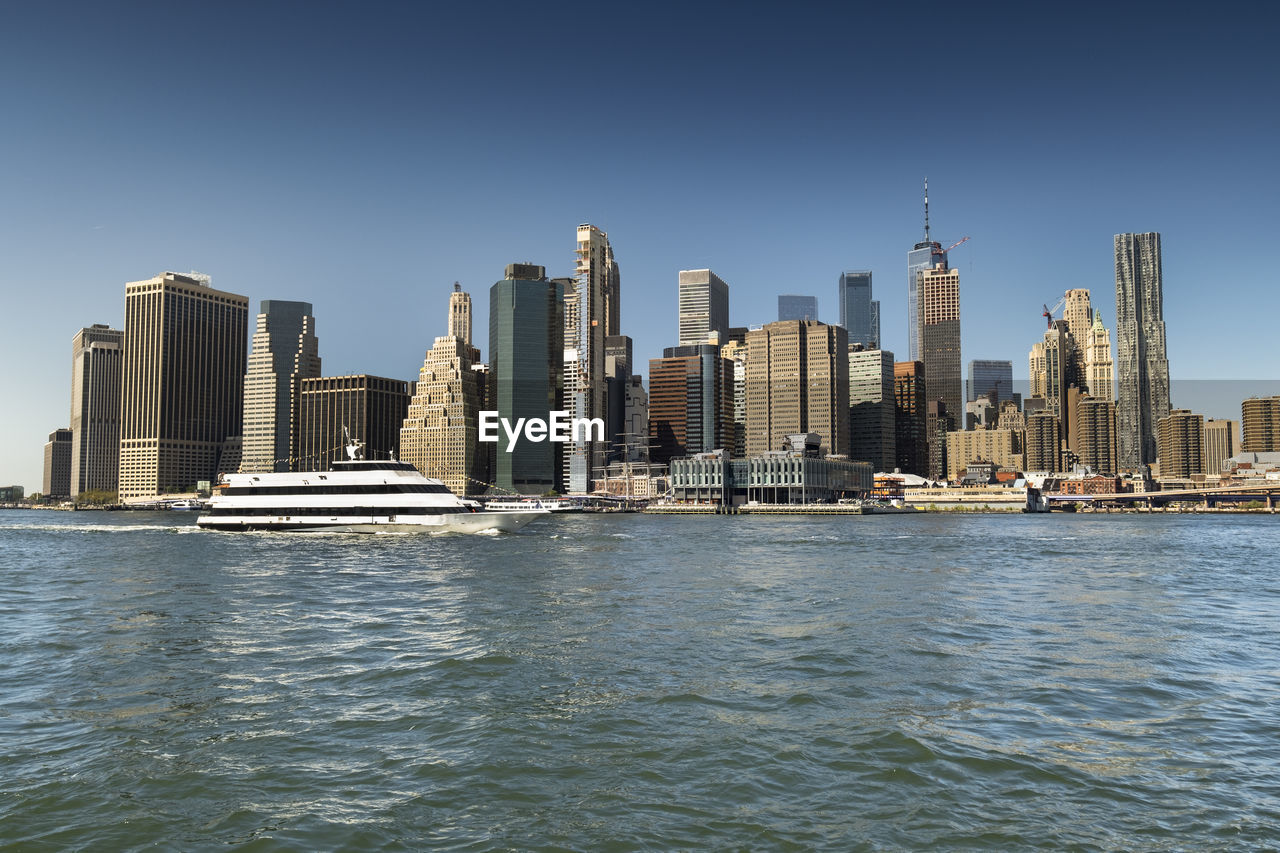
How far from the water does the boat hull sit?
51614 millimetres

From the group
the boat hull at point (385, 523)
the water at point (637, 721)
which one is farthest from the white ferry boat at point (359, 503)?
the water at point (637, 721)

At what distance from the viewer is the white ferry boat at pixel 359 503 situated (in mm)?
91188

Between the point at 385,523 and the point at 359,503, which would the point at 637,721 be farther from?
the point at 359,503

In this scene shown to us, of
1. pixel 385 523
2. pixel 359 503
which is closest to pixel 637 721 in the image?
pixel 385 523

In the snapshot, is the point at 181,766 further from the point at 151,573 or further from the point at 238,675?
the point at 151,573

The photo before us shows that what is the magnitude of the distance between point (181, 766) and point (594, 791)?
24.6ft

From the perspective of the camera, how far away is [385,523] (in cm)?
9138

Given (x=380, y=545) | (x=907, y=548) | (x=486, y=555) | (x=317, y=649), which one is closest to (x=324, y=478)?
(x=380, y=545)

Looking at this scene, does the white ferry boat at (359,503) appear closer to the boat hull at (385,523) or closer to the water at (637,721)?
the boat hull at (385,523)

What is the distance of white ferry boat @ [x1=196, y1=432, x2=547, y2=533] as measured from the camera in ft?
299

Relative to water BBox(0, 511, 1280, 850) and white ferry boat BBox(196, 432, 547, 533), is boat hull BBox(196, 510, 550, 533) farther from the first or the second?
water BBox(0, 511, 1280, 850)

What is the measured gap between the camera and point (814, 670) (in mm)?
22328

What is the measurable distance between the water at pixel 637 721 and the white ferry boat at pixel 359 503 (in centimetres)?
5143

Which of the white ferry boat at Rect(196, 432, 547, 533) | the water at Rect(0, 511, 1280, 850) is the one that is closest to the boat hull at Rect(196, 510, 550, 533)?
the white ferry boat at Rect(196, 432, 547, 533)
